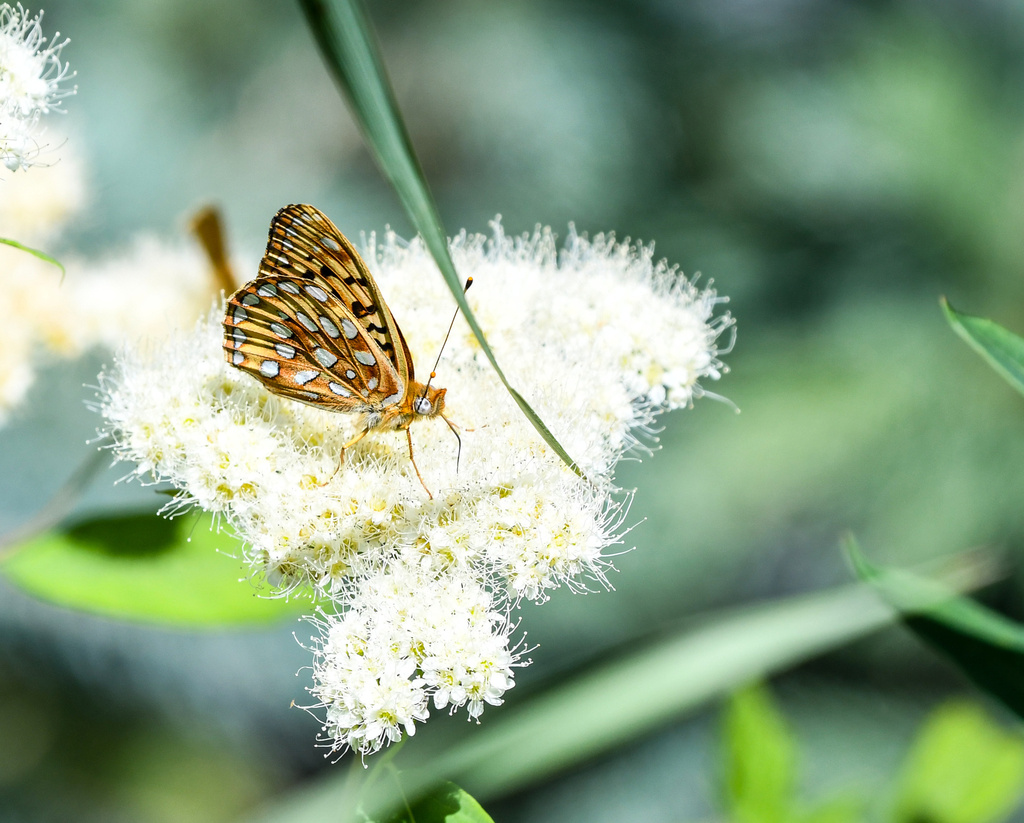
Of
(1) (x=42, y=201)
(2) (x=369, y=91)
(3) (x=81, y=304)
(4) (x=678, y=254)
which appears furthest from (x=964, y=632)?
(4) (x=678, y=254)

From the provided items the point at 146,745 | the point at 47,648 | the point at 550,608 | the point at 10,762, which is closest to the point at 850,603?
the point at 550,608

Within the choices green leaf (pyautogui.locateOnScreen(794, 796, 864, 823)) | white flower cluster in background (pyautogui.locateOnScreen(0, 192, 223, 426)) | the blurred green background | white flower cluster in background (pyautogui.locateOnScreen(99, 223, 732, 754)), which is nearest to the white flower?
white flower cluster in background (pyautogui.locateOnScreen(0, 192, 223, 426))

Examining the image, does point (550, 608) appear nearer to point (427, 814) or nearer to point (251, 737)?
point (251, 737)

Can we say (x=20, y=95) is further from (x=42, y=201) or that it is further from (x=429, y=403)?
(x=42, y=201)

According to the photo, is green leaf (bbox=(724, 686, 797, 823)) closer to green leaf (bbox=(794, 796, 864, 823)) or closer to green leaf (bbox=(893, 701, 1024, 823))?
green leaf (bbox=(794, 796, 864, 823))

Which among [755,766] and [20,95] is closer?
[20,95]

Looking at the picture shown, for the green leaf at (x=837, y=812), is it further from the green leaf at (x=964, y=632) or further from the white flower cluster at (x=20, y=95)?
the white flower cluster at (x=20, y=95)
